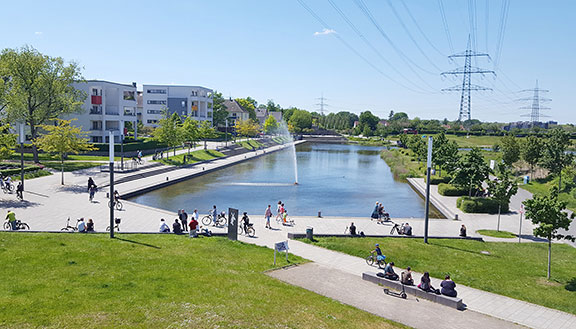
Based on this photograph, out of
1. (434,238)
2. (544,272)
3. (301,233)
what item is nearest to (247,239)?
(301,233)

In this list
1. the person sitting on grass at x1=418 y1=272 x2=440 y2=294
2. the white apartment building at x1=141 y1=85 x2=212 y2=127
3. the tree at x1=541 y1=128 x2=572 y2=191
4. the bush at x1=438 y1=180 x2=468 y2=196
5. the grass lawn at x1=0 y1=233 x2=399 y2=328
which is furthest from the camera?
the white apartment building at x1=141 y1=85 x2=212 y2=127

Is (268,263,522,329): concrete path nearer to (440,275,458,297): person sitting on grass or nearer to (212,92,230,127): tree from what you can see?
(440,275,458,297): person sitting on grass

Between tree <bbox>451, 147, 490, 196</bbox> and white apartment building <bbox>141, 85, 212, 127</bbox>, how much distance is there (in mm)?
78989

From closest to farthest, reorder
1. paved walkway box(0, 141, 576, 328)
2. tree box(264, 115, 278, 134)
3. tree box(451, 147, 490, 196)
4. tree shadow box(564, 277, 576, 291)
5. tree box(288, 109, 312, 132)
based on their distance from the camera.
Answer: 1. paved walkway box(0, 141, 576, 328)
2. tree shadow box(564, 277, 576, 291)
3. tree box(451, 147, 490, 196)
4. tree box(264, 115, 278, 134)
5. tree box(288, 109, 312, 132)

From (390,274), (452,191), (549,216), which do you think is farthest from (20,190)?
(452,191)

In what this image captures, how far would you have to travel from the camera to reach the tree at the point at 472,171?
1368 inches

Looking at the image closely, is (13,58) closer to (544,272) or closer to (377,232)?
(377,232)

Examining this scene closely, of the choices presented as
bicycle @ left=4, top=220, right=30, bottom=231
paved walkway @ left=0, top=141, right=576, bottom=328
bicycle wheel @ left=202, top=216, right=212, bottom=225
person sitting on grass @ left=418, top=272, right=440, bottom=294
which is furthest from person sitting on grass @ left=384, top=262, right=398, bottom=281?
bicycle @ left=4, top=220, right=30, bottom=231

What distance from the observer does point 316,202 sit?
38906 millimetres

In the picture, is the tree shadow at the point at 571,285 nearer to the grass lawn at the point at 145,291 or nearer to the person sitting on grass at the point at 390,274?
the person sitting on grass at the point at 390,274

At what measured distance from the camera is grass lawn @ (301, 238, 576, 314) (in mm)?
16906

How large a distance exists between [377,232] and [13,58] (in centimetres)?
4568

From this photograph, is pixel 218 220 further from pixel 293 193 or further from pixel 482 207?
pixel 482 207

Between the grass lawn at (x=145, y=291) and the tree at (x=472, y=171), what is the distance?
71.6ft
